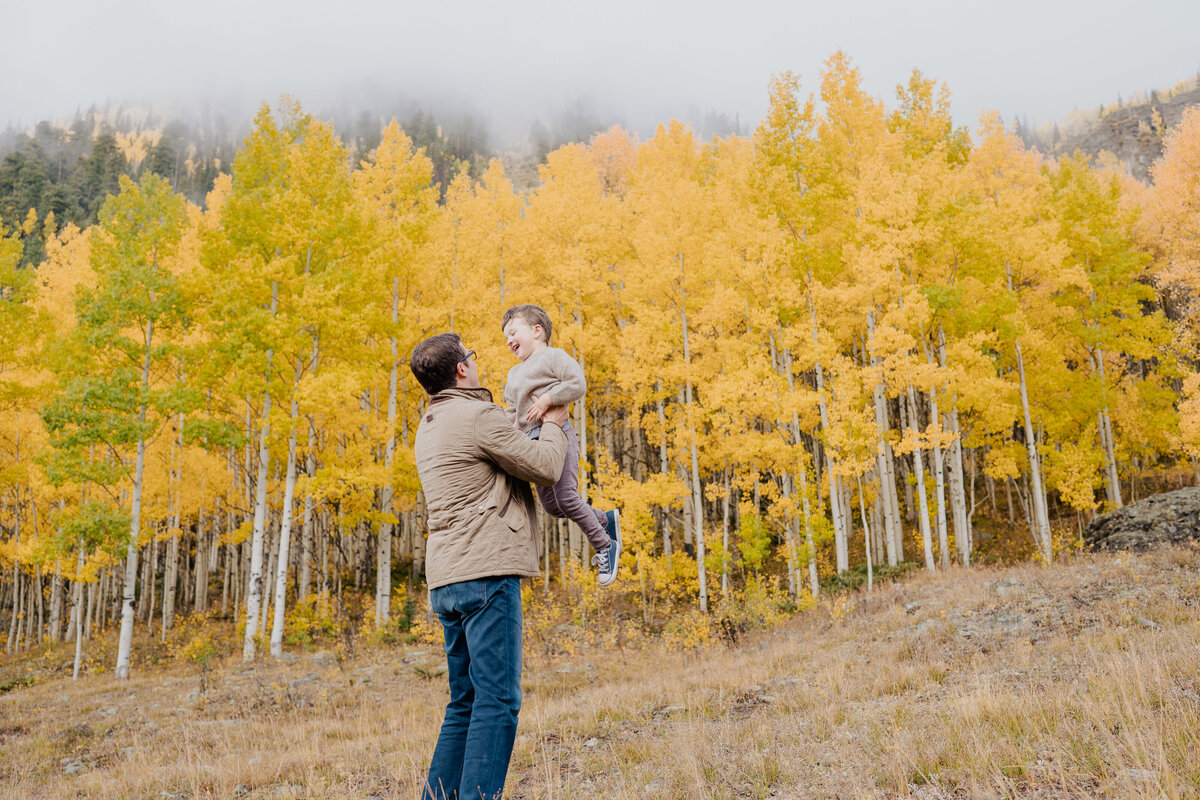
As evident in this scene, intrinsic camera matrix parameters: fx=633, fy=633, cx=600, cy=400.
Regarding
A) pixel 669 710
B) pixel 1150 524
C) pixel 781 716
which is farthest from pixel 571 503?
pixel 1150 524

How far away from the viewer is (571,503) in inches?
115

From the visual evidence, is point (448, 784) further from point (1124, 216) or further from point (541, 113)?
point (541, 113)

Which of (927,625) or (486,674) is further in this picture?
(927,625)

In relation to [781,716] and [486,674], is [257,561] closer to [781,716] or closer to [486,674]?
[781,716]

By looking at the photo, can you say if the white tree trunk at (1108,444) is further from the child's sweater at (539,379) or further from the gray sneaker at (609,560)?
the child's sweater at (539,379)

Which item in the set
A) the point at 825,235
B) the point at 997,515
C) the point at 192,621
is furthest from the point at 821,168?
the point at 192,621

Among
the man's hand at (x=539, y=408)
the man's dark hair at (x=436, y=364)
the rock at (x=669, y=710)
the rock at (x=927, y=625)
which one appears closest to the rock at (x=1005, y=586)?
the rock at (x=927, y=625)

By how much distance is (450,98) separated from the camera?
145500mm

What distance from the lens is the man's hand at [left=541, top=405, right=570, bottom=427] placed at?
2828 mm


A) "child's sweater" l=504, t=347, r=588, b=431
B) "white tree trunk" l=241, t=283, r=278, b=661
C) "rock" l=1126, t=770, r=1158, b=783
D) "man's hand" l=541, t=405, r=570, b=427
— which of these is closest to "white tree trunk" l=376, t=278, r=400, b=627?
"white tree trunk" l=241, t=283, r=278, b=661

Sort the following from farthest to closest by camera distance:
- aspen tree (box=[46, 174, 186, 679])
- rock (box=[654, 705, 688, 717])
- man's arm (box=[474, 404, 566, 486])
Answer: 1. aspen tree (box=[46, 174, 186, 679])
2. rock (box=[654, 705, 688, 717])
3. man's arm (box=[474, 404, 566, 486])

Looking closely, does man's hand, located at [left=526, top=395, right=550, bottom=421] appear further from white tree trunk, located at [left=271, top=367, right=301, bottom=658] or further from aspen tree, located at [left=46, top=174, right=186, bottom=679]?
aspen tree, located at [left=46, top=174, right=186, bottom=679]

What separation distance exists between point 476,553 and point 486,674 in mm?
453

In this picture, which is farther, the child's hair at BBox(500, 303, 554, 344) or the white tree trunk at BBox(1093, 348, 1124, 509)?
the white tree trunk at BBox(1093, 348, 1124, 509)
